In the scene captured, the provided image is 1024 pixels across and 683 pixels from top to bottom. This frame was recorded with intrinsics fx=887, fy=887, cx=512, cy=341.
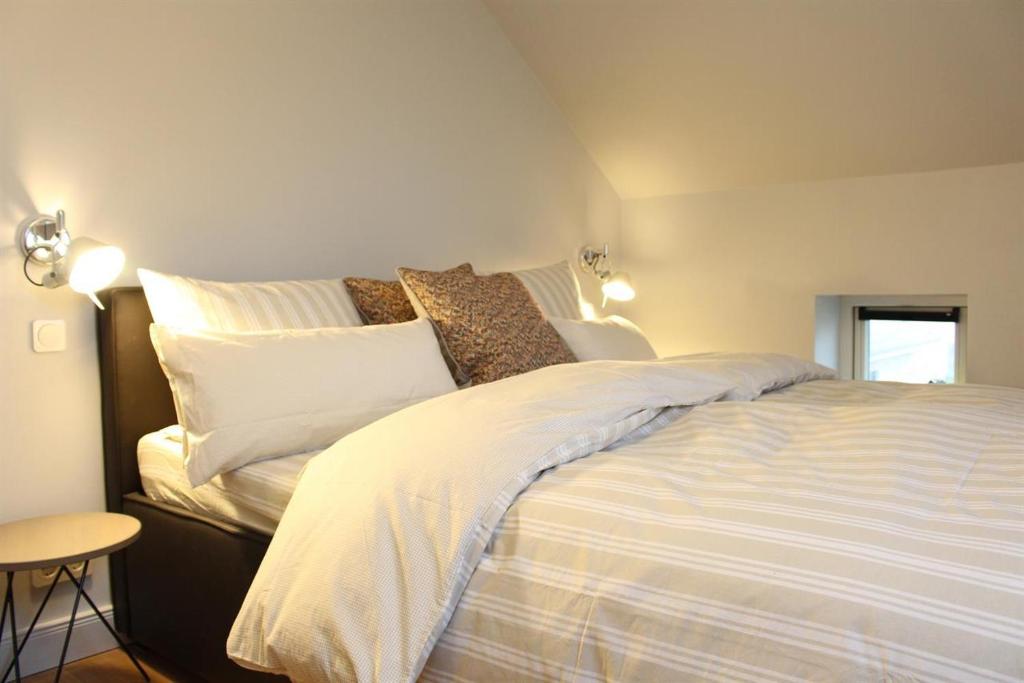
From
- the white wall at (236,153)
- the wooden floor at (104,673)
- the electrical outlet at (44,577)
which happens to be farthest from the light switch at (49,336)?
the wooden floor at (104,673)

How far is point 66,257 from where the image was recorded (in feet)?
6.48

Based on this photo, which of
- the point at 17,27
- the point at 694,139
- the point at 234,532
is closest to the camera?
the point at 234,532

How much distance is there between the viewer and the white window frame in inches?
133

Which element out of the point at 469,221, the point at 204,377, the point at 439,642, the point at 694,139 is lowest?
the point at 439,642

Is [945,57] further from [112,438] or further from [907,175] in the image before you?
[112,438]

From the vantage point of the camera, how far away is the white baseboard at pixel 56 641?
2.01m

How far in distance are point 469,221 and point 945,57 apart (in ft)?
5.44

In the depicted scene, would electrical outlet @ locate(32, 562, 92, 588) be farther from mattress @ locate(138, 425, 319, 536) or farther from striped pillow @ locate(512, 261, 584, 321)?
striped pillow @ locate(512, 261, 584, 321)

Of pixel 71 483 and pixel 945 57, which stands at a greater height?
pixel 945 57

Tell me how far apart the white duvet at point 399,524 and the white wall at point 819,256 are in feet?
6.98

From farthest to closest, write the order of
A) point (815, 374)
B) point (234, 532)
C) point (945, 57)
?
point (945, 57) → point (815, 374) → point (234, 532)

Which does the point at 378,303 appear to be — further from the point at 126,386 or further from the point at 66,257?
the point at 66,257

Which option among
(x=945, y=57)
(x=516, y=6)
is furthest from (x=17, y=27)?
(x=945, y=57)

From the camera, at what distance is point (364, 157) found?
2834 mm
